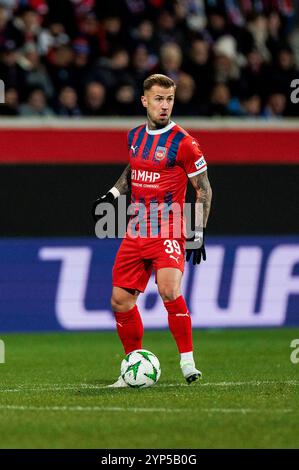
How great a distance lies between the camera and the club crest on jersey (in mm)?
9750

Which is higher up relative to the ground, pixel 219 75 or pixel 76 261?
pixel 219 75

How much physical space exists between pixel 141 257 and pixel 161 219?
1.12 ft

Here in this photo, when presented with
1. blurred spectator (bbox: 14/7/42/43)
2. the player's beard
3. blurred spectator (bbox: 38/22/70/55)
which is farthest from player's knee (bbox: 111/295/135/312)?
blurred spectator (bbox: 38/22/70/55)

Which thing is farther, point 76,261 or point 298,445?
point 76,261

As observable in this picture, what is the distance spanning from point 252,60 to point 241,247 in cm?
330

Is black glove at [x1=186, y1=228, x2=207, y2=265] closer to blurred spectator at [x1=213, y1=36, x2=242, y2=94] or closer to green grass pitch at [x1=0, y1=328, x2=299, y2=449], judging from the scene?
green grass pitch at [x1=0, y1=328, x2=299, y2=449]

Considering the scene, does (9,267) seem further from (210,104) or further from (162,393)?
(162,393)

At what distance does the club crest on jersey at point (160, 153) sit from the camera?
9750 millimetres

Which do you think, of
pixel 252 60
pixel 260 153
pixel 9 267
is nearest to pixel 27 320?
pixel 9 267

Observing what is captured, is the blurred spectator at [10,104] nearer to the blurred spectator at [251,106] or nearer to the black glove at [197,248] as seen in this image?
the blurred spectator at [251,106]

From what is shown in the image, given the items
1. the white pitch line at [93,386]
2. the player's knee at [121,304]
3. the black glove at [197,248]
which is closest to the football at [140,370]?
the white pitch line at [93,386]

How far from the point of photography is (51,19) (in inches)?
632
